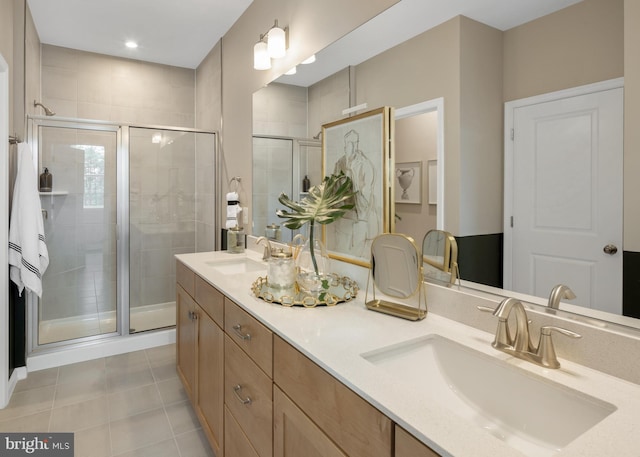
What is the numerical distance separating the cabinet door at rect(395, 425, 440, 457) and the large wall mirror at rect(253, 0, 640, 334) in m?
0.58

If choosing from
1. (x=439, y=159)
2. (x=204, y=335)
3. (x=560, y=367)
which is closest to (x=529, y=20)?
(x=439, y=159)

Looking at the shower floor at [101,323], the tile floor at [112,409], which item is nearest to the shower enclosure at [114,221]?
the shower floor at [101,323]

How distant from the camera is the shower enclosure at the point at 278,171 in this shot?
79.1 inches

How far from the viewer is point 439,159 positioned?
129 cm

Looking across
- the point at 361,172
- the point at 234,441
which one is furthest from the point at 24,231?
the point at 361,172

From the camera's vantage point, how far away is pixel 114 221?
10.5ft

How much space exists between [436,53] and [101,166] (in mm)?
2846

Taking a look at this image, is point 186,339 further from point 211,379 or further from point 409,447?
point 409,447

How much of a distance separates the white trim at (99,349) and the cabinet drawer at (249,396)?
1952 millimetres

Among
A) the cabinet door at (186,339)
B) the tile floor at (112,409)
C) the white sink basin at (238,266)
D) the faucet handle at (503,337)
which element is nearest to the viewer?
the faucet handle at (503,337)

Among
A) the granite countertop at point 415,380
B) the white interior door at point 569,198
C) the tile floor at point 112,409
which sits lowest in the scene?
the tile floor at point 112,409

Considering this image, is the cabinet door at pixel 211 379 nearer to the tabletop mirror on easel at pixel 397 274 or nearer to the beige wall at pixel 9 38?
the tabletop mirror on easel at pixel 397 274

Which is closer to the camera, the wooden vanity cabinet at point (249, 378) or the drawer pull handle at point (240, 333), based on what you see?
the wooden vanity cabinet at point (249, 378)

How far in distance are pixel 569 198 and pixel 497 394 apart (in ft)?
1.74
